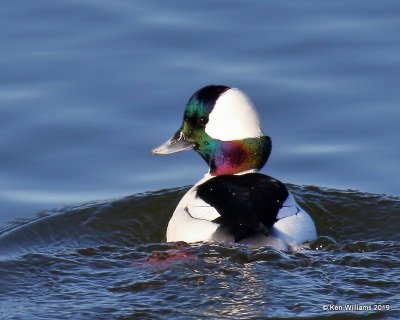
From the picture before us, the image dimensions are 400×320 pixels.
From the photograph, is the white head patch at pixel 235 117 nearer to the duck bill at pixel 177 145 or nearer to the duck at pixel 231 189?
the duck at pixel 231 189

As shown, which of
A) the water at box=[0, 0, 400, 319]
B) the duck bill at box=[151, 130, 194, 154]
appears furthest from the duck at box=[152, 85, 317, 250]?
the water at box=[0, 0, 400, 319]

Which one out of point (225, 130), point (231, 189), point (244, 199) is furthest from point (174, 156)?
point (244, 199)

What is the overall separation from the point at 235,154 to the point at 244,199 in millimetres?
1104

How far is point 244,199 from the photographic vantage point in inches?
396

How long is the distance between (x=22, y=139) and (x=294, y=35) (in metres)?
3.50

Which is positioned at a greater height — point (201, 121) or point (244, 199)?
point (201, 121)

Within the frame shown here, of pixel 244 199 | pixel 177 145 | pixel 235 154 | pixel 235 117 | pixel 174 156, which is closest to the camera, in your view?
pixel 244 199

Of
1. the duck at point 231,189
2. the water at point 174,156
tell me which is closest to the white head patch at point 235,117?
the duck at point 231,189

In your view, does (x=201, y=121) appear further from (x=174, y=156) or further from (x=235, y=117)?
(x=174, y=156)

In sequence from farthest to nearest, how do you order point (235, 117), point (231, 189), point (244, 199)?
point (235, 117) → point (231, 189) → point (244, 199)

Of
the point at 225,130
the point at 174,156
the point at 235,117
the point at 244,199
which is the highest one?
the point at 235,117

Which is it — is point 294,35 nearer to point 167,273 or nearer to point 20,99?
point 20,99

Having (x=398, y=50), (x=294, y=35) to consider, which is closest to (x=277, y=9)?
(x=294, y=35)

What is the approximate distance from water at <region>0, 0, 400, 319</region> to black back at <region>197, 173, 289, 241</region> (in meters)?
0.27
